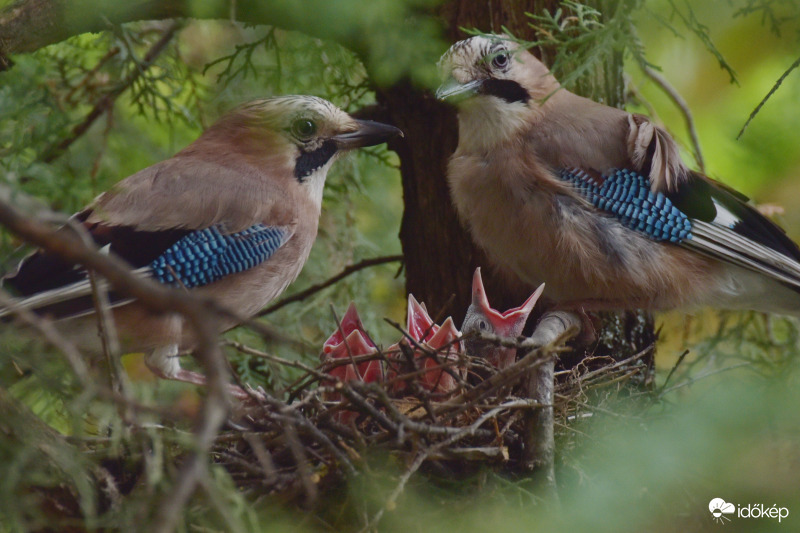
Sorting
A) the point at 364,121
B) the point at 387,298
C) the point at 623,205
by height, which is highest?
the point at 364,121

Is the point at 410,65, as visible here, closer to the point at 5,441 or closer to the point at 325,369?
the point at 325,369

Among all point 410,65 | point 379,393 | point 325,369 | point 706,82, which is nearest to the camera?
point 379,393

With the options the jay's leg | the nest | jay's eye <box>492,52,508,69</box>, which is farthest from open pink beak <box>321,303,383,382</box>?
jay's eye <box>492,52,508,69</box>

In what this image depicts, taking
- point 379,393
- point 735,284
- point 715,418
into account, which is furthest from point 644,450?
point 735,284

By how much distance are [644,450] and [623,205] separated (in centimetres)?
178

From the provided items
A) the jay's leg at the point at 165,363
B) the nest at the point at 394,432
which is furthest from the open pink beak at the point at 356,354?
the jay's leg at the point at 165,363

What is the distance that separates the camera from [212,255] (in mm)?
2918

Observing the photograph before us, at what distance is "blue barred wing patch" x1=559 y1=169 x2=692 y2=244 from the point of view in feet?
10.6

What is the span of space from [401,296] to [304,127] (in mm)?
1739

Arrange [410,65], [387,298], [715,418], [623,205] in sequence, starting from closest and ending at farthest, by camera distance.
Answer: [715,418], [410,65], [623,205], [387,298]

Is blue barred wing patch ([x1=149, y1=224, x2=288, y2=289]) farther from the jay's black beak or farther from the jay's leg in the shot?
the jay's black beak

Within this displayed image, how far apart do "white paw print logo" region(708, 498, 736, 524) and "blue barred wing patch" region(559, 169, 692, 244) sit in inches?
56.7

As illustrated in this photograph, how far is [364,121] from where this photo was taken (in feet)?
10.8

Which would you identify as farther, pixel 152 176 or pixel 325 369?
pixel 152 176
